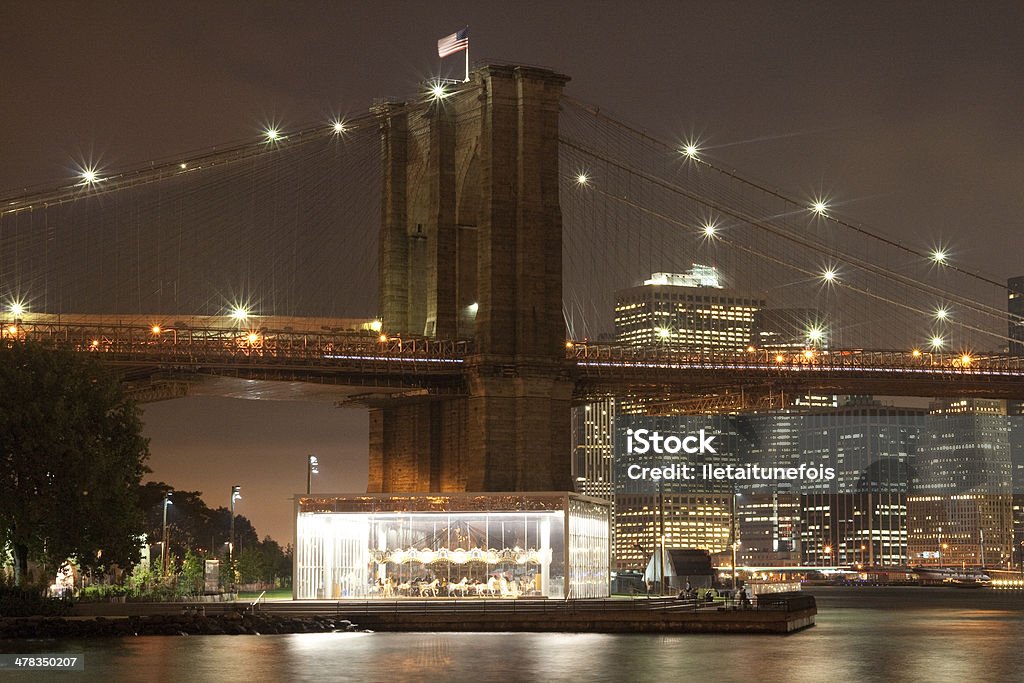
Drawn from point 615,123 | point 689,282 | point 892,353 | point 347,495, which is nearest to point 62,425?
point 347,495

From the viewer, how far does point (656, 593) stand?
10756cm

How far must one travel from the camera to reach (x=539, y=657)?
53.1 m

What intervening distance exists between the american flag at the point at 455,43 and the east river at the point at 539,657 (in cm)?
3784

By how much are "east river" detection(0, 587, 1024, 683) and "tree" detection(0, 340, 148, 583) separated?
944 centimetres

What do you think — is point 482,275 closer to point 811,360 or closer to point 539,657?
point 811,360

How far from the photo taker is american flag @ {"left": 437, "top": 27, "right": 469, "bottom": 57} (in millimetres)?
92438

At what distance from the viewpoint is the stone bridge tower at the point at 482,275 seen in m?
88.8

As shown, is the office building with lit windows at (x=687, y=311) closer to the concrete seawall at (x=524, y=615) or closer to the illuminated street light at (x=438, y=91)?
the illuminated street light at (x=438, y=91)

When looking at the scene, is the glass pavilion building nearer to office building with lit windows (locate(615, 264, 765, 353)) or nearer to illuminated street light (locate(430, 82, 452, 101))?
illuminated street light (locate(430, 82, 452, 101))

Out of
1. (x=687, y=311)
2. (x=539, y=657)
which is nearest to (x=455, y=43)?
(x=539, y=657)

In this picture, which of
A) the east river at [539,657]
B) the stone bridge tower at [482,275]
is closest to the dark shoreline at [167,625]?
the east river at [539,657]

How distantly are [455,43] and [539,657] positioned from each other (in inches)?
1866

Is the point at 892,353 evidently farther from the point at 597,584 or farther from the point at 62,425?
the point at 62,425

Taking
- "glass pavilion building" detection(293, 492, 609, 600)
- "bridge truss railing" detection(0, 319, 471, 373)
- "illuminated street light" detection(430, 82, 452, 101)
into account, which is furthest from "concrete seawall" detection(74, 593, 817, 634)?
"illuminated street light" detection(430, 82, 452, 101)
